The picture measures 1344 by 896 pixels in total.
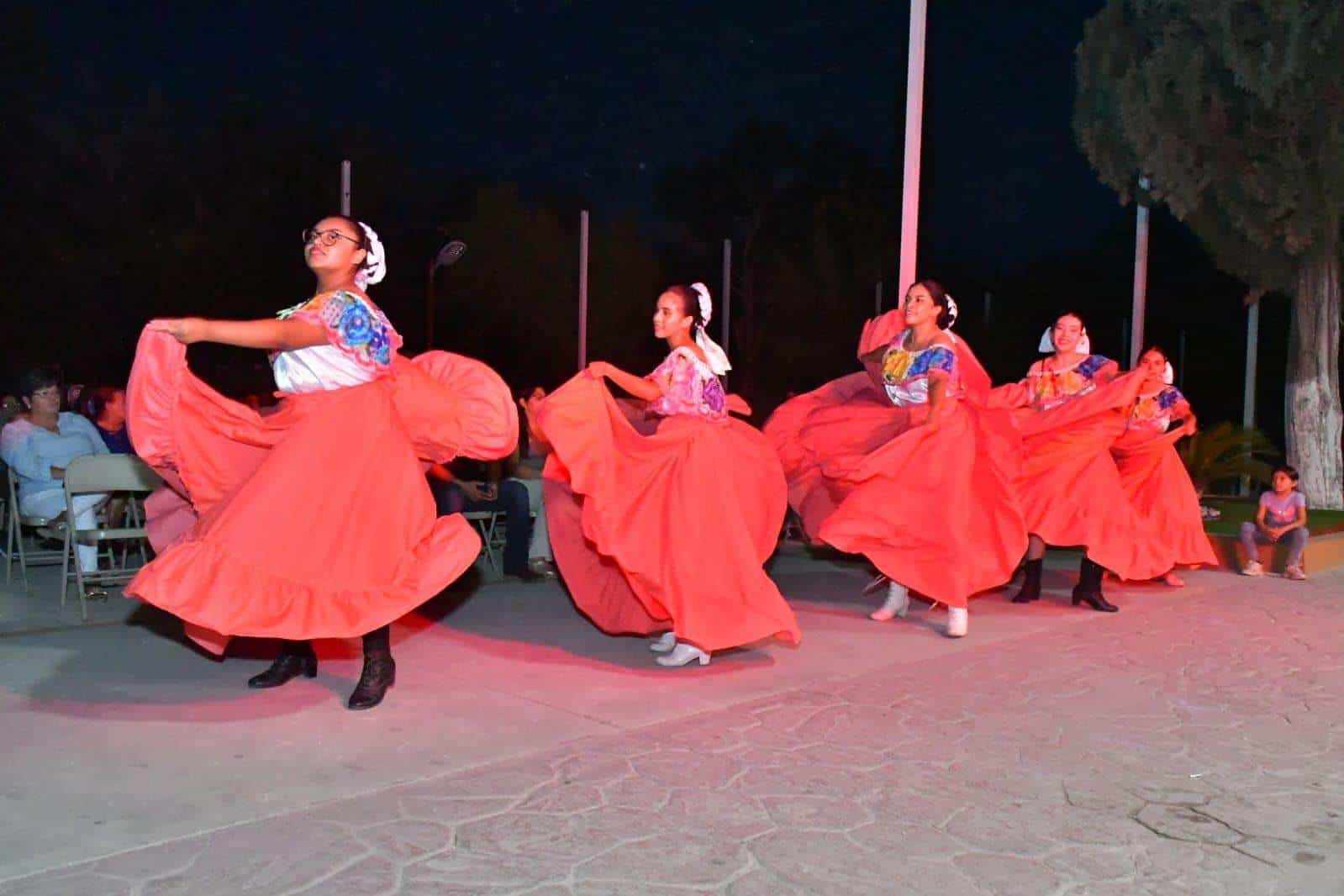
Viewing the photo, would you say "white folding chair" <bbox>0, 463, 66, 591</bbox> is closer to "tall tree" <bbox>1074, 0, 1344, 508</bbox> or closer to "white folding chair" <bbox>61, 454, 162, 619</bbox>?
"white folding chair" <bbox>61, 454, 162, 619</bbox>

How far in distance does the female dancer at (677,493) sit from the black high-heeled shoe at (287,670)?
4.52 feet

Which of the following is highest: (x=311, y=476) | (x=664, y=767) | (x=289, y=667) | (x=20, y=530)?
(x=311, y=476)

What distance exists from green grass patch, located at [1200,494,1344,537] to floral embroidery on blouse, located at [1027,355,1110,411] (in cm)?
371

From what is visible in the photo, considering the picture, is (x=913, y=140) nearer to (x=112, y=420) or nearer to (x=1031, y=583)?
(x=1031, y=583)

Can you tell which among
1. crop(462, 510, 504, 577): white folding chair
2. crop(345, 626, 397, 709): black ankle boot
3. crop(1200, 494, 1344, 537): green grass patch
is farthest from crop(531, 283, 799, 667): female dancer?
crop(1200, 494, 1344, 537): green grass patch

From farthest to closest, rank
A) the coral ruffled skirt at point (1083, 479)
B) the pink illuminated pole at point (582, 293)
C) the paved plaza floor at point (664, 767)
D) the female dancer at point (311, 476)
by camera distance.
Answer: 1. the pink illuminated pole at point (582, 293)
2. the coral ruffled skirt at point (1083, 479)
3. the female dancer at point (311, 476)
4. the paved plaza floor at point (664, 767)

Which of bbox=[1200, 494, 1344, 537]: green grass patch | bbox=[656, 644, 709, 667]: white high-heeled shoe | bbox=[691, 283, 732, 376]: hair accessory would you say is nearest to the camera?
bbox=[656, 644, 709, 667]: white high-heeled shoe

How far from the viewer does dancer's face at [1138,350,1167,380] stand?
28.8 feet

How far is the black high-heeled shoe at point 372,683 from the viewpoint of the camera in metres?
5.27

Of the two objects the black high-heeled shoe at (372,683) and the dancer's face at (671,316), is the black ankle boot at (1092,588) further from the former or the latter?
the black high-heeled shoe at (372,683)

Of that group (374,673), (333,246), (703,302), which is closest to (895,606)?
(703,302)

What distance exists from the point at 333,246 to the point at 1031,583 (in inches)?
217

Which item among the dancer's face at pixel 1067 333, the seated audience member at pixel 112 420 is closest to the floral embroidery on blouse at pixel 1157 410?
the dancer's face at pixel 1067 333

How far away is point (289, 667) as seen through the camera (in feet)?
18.6
